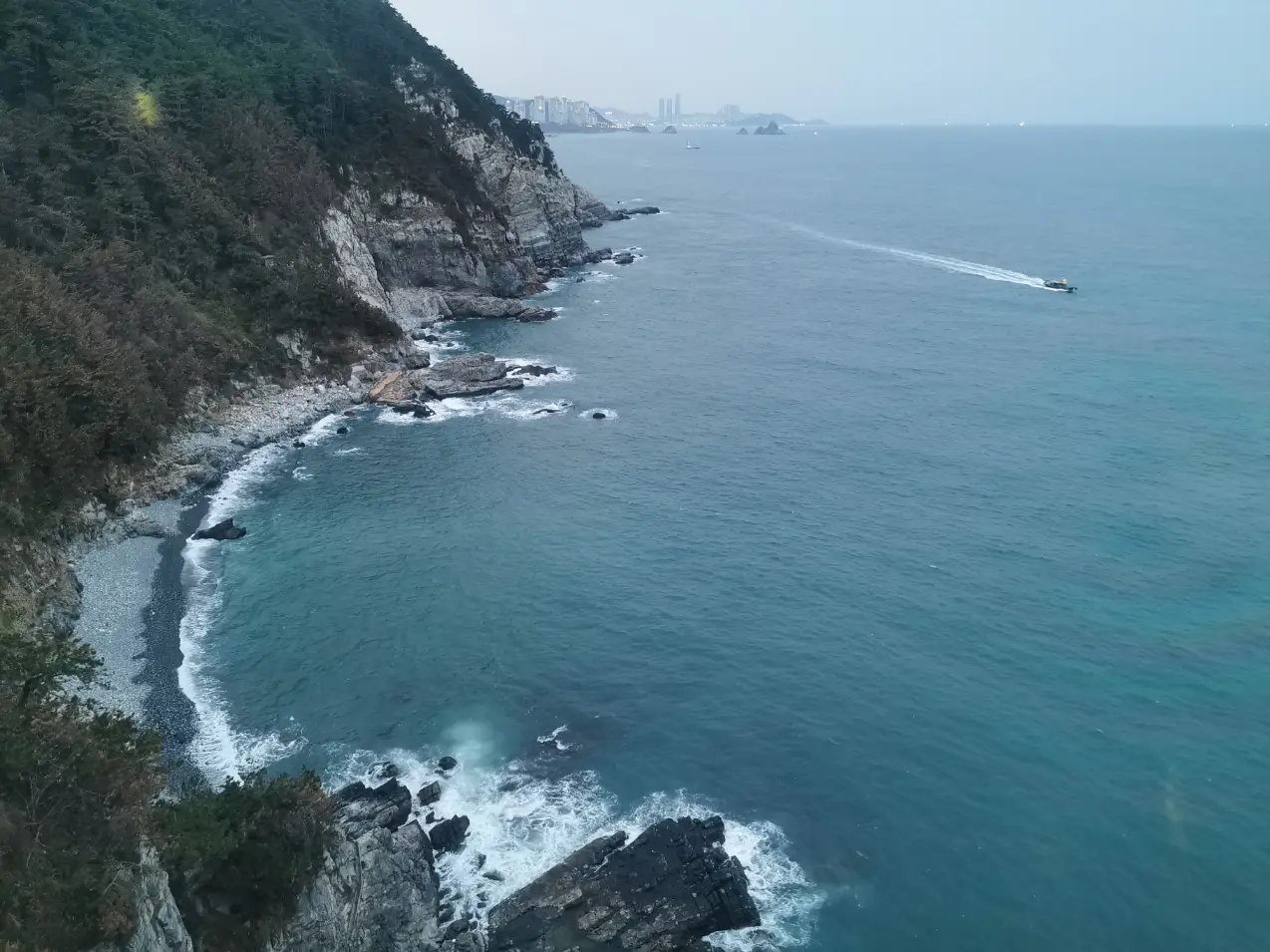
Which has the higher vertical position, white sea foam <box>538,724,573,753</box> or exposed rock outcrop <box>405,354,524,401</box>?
white sea foam <box>538,724,573,753</box>

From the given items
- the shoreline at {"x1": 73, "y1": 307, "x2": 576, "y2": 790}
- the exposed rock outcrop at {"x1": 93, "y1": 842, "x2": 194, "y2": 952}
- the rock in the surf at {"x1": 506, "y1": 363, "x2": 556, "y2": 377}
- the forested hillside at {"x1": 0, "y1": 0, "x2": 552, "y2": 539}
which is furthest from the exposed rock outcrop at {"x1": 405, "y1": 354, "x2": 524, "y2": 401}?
the exposed rock outcrop at {"x1": 93, "y1": 842, "x2": 194, "y2": 952}

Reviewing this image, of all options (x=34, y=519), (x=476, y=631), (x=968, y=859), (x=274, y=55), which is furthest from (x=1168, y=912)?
(x=274, y=55)

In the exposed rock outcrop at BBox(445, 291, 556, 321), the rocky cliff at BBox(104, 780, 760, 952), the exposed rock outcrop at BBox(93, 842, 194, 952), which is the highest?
the exposed rock outcrop at BBox(93, 842, 194, 952)

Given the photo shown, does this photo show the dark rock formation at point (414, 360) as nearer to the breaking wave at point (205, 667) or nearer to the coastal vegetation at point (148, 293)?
the coastal vegetation at point (148, 293)

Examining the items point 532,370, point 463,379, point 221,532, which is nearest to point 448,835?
point 221,532

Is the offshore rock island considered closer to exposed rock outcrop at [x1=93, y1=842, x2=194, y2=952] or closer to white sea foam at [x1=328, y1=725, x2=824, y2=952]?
exposed rock outcrop at [x1=93, y1=842, x2=194, y2=952]
